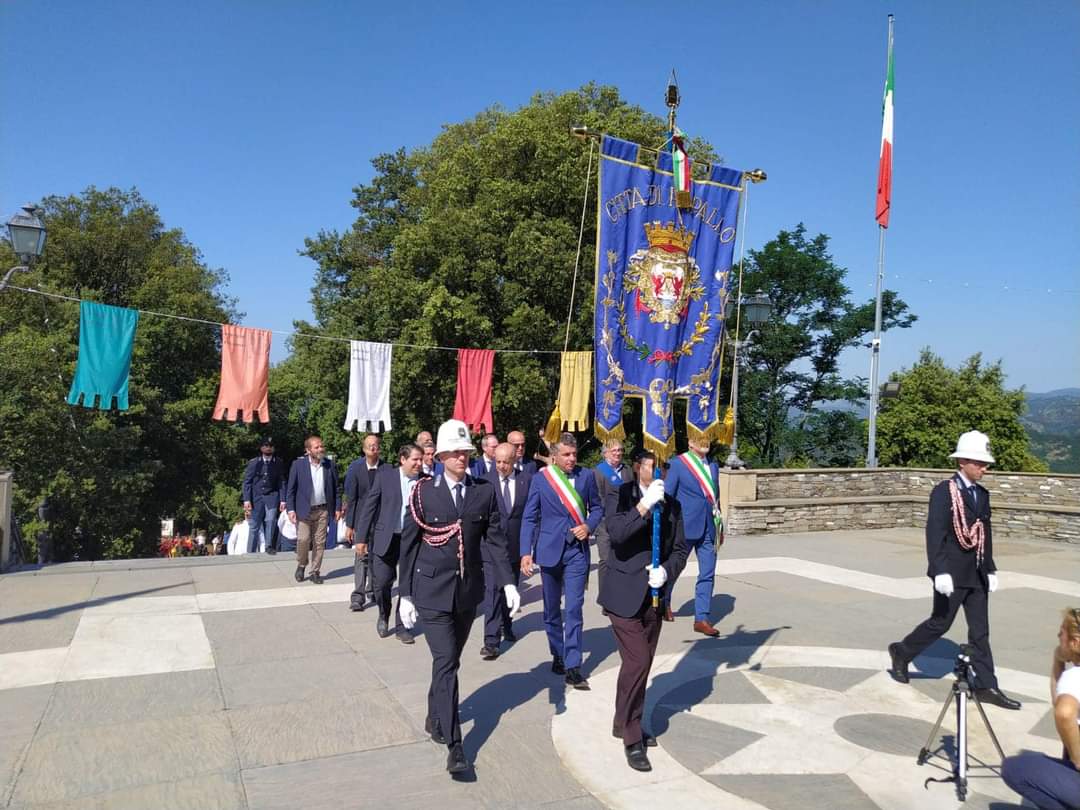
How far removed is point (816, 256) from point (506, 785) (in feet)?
96.5

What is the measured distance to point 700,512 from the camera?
800 centimetres

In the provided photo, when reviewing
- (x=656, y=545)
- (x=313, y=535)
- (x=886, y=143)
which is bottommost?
(x=313, y=535)

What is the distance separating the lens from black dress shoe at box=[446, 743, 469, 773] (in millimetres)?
4367

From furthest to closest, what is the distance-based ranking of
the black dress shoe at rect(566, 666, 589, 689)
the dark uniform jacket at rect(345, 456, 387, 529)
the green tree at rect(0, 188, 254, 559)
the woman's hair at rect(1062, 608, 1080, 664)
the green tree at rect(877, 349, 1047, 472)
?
the green tree at rect(877, 349, 1047, 472), the green tree at rect(0, 188, 254, 559), the dark uniform jacket at rect(345, 456, 387, 529), the black dress shoe at rect(566, 666, 589, 689), the woman's hair at rect(1062, 608, 1080, 664)

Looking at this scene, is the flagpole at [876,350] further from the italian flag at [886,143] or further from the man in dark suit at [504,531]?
the man in dark suit at [504,531]

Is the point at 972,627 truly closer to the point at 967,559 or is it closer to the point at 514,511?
the point at 967,559

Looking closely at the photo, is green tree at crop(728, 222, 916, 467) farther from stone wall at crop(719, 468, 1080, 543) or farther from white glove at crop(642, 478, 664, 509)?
white glove at crop(642, 478, 664, 509)

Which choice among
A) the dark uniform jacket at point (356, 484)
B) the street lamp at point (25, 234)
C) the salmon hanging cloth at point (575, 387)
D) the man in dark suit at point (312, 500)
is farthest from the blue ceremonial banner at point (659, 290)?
the street lamp at point (25, 234)

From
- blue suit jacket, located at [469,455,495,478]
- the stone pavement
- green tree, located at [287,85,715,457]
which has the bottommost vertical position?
the stone pavement

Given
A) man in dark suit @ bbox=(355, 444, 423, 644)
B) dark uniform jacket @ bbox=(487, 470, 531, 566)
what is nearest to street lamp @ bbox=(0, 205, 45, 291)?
man in dark suit @ bbox=(355, 444, 423, 644)

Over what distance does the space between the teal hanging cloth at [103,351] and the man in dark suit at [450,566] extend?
8.76 m

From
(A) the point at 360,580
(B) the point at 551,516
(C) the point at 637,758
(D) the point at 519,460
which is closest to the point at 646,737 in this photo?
(C) the point at 637,758

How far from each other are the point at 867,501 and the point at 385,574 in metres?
12.3

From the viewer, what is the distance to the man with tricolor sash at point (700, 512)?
782cm
